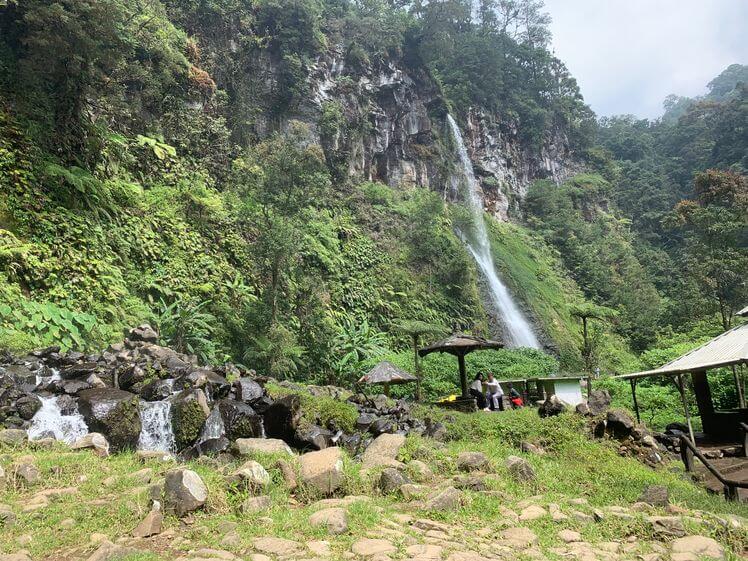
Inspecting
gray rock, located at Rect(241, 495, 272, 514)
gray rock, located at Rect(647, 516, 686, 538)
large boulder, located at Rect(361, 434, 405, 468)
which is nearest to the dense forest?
large boulder, located at Rect(361, 434, 405, 468)

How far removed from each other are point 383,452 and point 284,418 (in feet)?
7.24

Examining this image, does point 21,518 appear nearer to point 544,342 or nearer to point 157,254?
point 157,254

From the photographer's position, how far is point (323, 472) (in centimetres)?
520

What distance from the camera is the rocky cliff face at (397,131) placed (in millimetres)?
25797

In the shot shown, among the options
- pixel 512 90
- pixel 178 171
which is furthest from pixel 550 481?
pixel 512 90

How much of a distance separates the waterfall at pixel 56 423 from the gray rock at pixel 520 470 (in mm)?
5933

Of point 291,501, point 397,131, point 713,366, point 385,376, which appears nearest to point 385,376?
point 385,376

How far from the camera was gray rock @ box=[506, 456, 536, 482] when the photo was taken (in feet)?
19.9

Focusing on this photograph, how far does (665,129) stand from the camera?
59.1 meters

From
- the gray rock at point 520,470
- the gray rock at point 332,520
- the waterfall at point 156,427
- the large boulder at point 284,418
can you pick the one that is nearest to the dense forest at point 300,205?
the waterfall at point 156,427

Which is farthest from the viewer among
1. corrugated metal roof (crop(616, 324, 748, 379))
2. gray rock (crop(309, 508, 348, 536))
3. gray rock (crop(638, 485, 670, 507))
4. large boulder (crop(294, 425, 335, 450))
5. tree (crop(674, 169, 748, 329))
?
tree (crop(674, 169, 748, 329))

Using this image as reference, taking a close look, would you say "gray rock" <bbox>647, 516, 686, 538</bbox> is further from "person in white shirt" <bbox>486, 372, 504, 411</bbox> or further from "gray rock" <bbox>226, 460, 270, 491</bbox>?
"person in white shirt" <bbox>486, 372, 504, 411</bbox>

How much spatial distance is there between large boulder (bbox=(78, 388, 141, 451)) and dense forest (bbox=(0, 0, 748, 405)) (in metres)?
2.64

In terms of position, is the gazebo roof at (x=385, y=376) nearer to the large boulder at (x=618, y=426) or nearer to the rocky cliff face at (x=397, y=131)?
the large boulder at (x=618, y=426)
